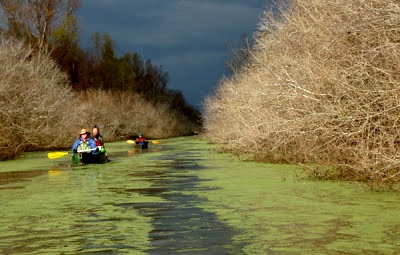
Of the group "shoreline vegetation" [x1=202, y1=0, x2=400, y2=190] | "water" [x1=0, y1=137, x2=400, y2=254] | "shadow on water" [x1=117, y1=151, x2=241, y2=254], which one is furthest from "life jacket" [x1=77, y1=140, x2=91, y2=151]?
"shoreline vegetation" [x1=202, y1=0, x2=400, y2=190]

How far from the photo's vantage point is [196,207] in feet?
39.4

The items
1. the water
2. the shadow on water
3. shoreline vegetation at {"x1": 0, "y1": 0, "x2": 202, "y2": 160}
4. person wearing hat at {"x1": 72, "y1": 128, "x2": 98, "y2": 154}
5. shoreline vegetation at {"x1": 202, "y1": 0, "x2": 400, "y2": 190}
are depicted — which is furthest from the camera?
shoreline vegetation at {"x1": 0, "y1": 0, "x2": 202, "y2": 160}

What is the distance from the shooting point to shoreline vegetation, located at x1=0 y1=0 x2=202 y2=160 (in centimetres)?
3155

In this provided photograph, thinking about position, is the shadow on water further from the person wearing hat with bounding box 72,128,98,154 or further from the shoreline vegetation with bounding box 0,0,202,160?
the shoreline vegetation with bounding box 0,0,202,160

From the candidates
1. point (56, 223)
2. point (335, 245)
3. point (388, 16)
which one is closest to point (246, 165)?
point (388, 16)

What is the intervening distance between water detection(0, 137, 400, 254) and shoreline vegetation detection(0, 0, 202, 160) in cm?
1349

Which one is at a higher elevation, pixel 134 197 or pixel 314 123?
pixel 314 123

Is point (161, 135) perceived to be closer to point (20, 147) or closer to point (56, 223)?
point (20, 147)

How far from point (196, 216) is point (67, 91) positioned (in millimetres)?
30102

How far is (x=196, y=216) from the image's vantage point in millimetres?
10906

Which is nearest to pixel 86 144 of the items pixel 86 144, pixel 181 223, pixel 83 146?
pixel 86 144

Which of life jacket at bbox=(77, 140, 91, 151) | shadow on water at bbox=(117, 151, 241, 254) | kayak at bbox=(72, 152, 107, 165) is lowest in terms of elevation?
shadow on water at bbox=(117, 151, 241, 254)

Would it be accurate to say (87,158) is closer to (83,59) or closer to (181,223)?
(181,223)

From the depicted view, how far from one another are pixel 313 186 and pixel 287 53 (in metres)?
7.85
